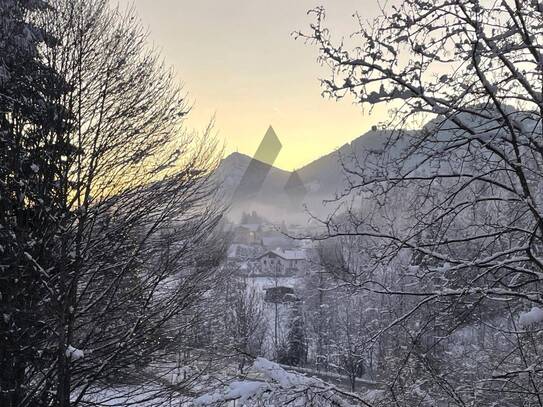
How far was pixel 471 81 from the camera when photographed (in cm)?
304

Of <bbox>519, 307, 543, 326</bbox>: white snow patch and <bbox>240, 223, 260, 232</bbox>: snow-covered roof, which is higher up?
<bbox>240, 223, 260, 232</bbox>: snow-covered roof

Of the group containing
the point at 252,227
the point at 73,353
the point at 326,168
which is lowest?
the point at 73,353

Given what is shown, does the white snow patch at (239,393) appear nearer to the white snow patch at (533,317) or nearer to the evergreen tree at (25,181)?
the white snow patch at (533,317)

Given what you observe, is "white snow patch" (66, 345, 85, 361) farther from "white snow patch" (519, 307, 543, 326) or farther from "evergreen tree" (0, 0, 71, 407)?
"white snow patch" (519, 307, 543, 326)

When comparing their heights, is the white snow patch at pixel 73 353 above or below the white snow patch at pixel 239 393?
below

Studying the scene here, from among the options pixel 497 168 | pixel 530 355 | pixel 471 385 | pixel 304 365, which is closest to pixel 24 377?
pixel 471 385

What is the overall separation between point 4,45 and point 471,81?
200 inches

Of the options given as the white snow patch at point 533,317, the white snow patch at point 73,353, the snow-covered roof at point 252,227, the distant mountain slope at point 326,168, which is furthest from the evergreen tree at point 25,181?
the snow-covered roof at point 252,227

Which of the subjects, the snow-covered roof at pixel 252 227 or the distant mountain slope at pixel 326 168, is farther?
the snow-covered roof at pixel 252 227

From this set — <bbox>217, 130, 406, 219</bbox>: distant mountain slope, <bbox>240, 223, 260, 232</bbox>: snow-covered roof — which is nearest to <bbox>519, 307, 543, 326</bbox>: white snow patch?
<bbox>217, 130, 406, 219</bbox>: distant mountain slope

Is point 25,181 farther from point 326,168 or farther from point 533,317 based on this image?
point 533,317

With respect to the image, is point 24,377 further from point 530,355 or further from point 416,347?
point 530,355

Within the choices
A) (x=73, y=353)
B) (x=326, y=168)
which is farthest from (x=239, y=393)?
(x=326, y=168)

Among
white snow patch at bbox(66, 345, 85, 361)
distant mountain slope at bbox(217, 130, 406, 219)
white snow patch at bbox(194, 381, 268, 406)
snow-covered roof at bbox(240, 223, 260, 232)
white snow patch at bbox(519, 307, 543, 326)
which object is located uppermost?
snow-covered roof at bbox(240, 223, 260, 232)
